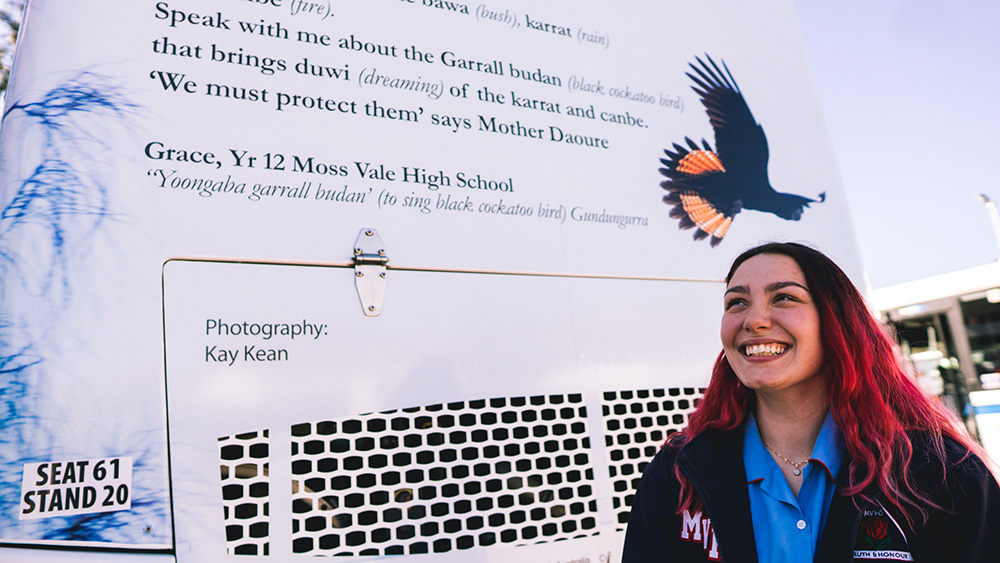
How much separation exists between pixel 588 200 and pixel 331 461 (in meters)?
1.11

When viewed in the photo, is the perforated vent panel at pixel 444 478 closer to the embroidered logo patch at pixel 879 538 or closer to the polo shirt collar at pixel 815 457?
the polo shirt collar at pixel 815 457

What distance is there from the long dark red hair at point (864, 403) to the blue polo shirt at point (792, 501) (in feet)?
0.14

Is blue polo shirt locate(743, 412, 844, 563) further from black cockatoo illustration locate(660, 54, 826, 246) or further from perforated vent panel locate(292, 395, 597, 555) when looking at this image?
black cockatoo illustration locate(660, 54, 826, 246)

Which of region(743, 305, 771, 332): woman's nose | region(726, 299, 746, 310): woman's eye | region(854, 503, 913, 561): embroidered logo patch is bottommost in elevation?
region(854, 503, 913, 561): embroidered logo patch

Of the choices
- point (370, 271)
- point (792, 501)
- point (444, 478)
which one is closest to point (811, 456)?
point (792, 501)

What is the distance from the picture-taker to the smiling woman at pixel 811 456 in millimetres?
1299

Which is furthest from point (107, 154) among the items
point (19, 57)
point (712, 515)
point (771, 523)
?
point (771, 523)

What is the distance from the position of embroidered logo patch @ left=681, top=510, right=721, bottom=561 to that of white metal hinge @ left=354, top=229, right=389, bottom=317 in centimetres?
90

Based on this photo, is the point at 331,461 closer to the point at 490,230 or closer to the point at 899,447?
the point at 490,230

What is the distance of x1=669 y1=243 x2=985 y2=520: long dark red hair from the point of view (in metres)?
1.36

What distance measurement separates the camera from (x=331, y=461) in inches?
61.8

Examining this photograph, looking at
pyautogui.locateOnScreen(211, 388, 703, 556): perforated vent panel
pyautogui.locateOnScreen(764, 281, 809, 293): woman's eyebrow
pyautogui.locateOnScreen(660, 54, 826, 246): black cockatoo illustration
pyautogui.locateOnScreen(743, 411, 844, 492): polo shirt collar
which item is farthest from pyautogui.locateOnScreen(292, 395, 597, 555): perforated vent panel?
pyautogui.locateOnScreen(660, 54, 826, 246): black cockatoo illustration

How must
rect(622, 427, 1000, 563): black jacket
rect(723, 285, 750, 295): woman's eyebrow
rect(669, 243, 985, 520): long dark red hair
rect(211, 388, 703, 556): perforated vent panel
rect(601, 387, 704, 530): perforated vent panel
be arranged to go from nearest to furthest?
rect(622, 427, 1000, 563): black jacket < rect(669, 243, 985, 520): long dark red hair < rect(211, 388, 703, 556): perforated vent panel < rect(723, 285, 750, 295): woman's eyebrow < rect(601, 387, 704, 530): perforated vent panel

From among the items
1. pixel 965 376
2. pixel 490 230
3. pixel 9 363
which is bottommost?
pixel 965 376
